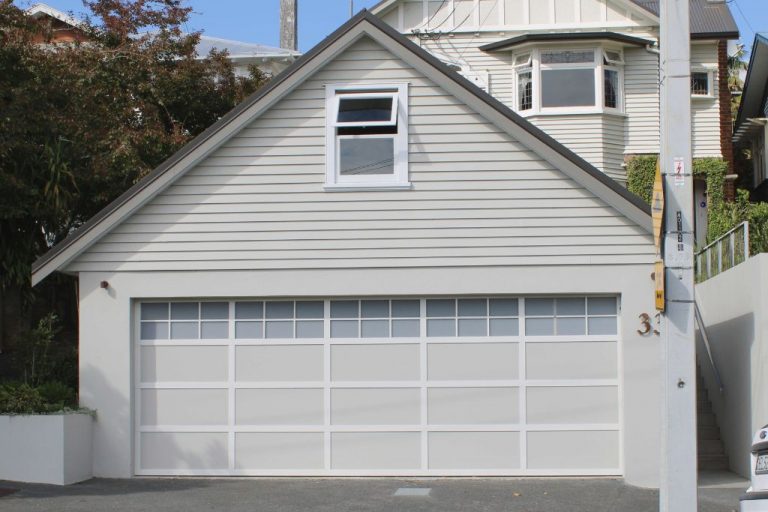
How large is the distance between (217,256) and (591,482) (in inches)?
217

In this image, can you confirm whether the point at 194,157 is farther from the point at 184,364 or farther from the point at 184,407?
the point at 184,407

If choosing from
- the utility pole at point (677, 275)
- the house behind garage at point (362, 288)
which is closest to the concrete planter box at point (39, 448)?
the house behind garage at point (362, 288)

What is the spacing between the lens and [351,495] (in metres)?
11.9

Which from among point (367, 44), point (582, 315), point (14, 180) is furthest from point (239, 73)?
point (582, 315)

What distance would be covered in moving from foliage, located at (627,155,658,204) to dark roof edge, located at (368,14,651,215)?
11108 millimetres

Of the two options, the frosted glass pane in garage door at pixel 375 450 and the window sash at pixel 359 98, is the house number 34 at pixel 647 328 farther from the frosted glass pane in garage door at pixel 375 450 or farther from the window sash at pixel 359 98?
the window sash at pixel 359 98

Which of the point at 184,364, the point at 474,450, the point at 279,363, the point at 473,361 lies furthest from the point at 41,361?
the point at 474,450

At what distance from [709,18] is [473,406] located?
1595cm

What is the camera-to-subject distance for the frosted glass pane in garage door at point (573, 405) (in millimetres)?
13062

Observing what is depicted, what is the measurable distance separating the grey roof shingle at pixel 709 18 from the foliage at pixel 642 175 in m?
3.40

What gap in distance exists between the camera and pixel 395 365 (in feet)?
43.7

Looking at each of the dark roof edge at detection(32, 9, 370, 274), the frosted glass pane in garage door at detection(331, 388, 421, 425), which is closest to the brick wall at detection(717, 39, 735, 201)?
the frosted glass pane in garage door at detection(331, 388, 421, 425)

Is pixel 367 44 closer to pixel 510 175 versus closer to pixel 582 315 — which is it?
pixel 510 175

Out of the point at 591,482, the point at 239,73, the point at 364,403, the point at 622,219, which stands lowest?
the point at 591,482
